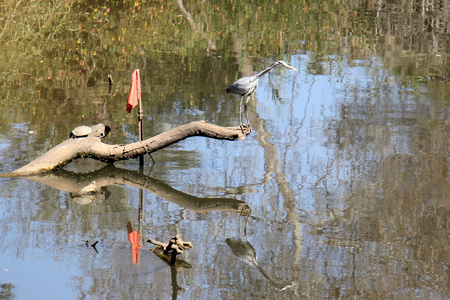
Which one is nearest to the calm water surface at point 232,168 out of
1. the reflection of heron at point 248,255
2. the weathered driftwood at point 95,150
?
the reflection of heron at point 248,255

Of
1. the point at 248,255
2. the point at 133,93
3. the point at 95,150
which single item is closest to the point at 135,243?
the point at 248,255

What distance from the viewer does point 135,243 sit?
23.3 ft

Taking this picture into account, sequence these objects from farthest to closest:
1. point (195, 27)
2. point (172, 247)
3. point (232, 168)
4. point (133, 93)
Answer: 1. point (195, 27)
2. point (232, 168)
3. point (133, 93)
4. point (172, 247)

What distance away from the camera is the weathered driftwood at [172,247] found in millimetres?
6438

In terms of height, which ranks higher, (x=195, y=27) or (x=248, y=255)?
(x=195, y=27)

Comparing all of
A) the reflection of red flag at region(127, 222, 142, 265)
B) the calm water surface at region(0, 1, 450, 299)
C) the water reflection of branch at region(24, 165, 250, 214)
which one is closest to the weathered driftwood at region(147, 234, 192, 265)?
the calm water surface at region(0, 1, 450, 299)

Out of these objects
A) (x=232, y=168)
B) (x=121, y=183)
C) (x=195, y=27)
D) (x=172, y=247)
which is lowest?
(x=172, y=247)

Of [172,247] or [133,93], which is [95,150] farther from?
[172,247]

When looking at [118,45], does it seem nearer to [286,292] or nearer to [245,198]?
[245,198]

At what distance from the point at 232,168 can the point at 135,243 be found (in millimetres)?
2706

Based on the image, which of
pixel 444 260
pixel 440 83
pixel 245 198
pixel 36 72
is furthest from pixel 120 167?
pixel 440 83

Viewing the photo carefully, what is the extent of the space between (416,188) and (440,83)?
18.2ft

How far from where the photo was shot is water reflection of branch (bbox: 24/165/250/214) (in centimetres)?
827

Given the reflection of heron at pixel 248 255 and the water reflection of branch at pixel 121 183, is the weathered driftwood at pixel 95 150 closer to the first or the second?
the water reflection of branch at pixel 121 183
